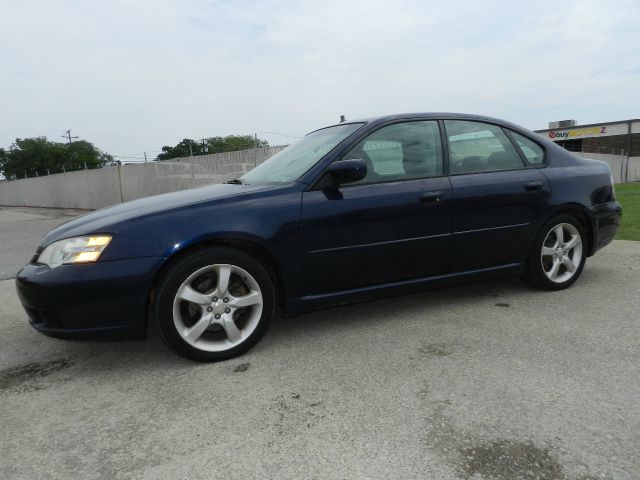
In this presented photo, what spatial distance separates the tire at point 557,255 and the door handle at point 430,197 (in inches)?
40.1

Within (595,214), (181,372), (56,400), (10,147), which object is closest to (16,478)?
(56,400)

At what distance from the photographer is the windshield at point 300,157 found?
327 centimetres

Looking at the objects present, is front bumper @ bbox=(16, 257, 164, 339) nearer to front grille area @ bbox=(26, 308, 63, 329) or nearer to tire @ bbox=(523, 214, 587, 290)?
front grille area @ bbox=(26, 308, 63, 329)

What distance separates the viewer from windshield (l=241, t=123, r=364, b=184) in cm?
327

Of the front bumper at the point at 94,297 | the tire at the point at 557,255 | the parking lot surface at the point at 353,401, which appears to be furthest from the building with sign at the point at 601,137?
the front bumper at the point at 94,297

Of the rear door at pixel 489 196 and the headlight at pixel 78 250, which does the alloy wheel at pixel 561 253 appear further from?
→ the headlight at pixel 78 250

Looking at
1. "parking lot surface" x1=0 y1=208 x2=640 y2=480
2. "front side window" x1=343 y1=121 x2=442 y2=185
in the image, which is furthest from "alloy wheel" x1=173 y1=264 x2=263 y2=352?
"front side window" x1=343 y1=121 x2=442 y2=185

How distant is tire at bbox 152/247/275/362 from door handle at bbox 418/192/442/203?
1182 millimetres

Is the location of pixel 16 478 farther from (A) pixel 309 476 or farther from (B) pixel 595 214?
(B) pixel 595 214

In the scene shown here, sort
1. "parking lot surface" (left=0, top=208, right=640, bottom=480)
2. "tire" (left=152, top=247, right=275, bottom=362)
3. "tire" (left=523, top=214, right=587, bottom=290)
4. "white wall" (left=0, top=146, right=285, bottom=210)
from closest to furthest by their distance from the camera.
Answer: "parking lot surface" (left=0, top=208, right=640, bottom=480) → "tire" (left=152, top=247, right=275, bottom=362) → "tire" (left=523, top=214, right=587, bottom=290) → "white wall" (left=0, top=146, right=285, bottom=210)

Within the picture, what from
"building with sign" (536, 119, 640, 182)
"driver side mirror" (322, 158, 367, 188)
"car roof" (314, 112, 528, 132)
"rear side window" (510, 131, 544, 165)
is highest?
"building with sign" (536, 119, 640, 182)

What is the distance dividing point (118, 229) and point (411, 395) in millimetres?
1778

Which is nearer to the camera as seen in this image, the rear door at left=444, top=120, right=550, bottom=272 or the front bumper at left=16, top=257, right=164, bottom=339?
the front bumper at left=16, top=257, right=164, bottom=339

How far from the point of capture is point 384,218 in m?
3.16
